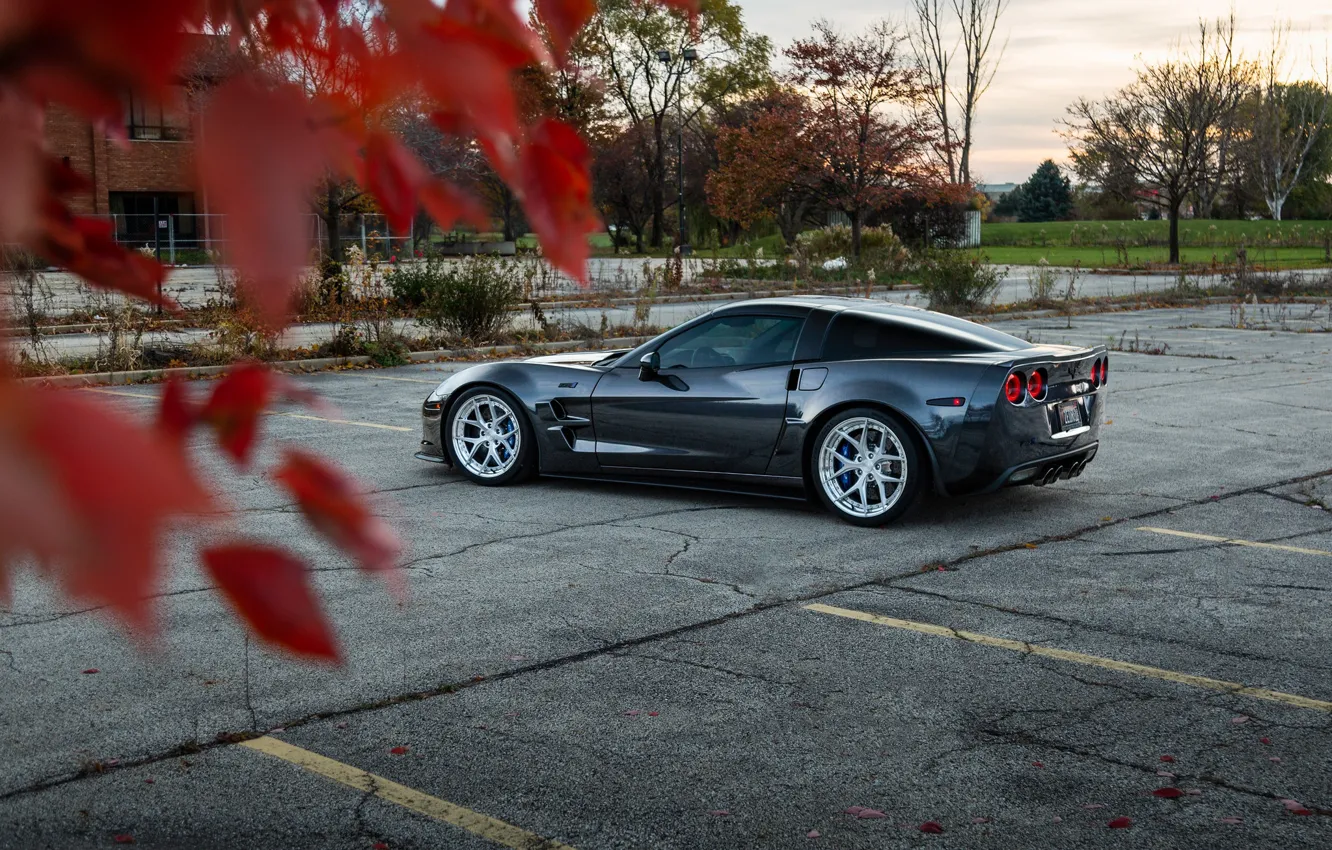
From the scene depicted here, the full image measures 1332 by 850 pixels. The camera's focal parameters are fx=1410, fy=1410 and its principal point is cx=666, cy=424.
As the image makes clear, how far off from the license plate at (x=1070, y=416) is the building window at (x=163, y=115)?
8223mm

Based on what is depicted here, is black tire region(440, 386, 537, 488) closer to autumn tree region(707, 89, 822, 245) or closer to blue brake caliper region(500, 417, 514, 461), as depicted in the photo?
blue brake caliper region(500, 417, 514, 461)

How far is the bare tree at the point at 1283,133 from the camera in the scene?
255ft

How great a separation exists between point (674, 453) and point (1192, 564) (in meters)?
3.34

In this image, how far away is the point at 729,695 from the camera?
545cm

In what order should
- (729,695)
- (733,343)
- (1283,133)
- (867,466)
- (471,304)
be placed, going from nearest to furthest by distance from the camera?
(729,695) → (867,466) → (733,343) → (471,304) → (1283,133)

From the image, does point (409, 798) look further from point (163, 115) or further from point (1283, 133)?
Result: point (1283, 133)

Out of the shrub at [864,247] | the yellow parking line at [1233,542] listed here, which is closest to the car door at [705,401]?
the yellow parking line at [1233,542]

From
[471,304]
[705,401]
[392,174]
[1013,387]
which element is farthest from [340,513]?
[471,304]

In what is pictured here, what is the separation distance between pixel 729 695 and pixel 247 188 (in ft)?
15.7

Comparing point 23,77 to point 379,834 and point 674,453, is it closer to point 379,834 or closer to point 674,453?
point 379,834

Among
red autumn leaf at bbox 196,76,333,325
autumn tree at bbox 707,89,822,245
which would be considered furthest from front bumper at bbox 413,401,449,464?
autumn tree at bbox 707,89,822,245

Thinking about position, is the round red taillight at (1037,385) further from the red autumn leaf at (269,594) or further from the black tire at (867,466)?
the red autumn leaf at (269,594)

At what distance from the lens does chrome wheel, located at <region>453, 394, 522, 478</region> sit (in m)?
9.96

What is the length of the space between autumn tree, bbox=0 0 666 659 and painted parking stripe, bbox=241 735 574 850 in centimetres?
310
